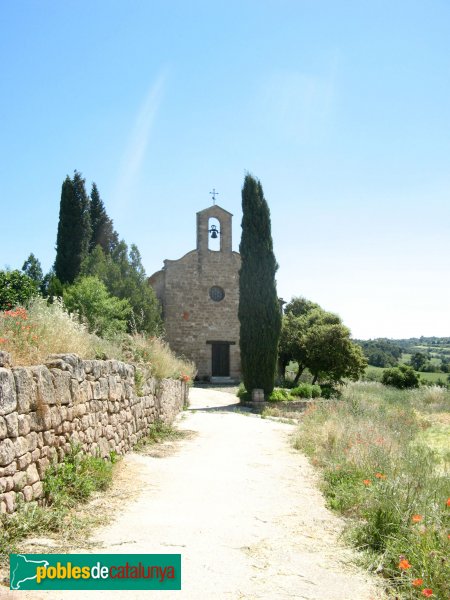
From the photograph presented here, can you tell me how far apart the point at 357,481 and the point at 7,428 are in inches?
160

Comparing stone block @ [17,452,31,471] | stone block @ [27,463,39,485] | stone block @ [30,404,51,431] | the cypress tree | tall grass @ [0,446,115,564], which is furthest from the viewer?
the cypress tree

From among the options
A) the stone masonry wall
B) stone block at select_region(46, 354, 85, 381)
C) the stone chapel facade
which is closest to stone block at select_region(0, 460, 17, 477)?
the stone masonry wall

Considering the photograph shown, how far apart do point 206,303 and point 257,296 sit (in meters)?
7.38

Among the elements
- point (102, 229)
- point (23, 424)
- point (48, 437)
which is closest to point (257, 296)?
point (102, 229)

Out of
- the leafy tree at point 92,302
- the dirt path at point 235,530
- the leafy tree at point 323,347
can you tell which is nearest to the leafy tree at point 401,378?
the leafy tree at point 323,347

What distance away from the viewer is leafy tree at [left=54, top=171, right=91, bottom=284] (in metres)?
24.5

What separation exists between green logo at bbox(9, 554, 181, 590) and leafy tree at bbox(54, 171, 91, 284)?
2194 centimetres

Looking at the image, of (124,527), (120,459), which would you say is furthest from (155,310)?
(124,527)

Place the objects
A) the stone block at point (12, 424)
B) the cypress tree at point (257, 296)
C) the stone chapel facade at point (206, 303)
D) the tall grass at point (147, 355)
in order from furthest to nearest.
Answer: the stone chapel facade at point (206, 303) → the cypress tree at point (257, 296) → the tall grass at point (147, 355) → the stone block at point (12, 424)

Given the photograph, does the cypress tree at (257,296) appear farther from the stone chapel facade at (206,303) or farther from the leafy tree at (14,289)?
the leafy tree at (14,289)

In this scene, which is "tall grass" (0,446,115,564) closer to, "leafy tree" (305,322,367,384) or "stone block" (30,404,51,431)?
"stone block" (30,404,51,431)

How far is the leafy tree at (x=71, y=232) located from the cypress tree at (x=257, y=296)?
29.2 feet

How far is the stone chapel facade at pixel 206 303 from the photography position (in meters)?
26.5

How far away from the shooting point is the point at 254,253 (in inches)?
794
